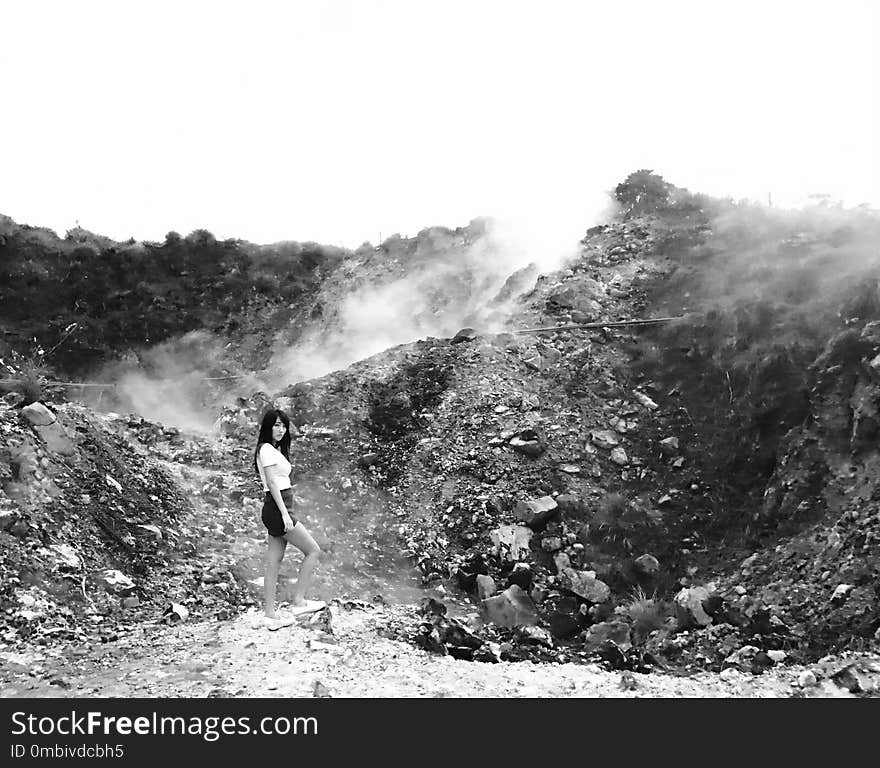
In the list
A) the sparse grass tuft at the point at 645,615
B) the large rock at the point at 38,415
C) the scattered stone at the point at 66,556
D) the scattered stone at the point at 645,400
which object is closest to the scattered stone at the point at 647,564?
the sparse grass tuft at the point at 645,615

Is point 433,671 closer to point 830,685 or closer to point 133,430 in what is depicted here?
point 830,685

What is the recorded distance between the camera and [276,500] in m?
4.99

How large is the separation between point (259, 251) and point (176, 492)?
1859cm

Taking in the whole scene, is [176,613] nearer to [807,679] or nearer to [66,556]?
[66,556]

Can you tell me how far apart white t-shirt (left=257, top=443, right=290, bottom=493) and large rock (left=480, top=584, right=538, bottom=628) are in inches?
127

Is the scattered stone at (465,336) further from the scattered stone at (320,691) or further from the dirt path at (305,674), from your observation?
the scattered stone at (320,691)

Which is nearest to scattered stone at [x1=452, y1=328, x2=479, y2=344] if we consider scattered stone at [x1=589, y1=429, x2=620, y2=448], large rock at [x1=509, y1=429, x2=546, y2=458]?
large rock at [x1=509, y1=429, x2=546, y2=458]

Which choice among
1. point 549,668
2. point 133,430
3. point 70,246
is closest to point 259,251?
point 70,246

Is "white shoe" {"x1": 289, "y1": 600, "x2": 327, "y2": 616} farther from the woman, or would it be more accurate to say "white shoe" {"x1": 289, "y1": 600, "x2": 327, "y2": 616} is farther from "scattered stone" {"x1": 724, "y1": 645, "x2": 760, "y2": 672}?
"scattered stone" {"x1": 724, "y1": 645, "x2": 760, "y2": 672}

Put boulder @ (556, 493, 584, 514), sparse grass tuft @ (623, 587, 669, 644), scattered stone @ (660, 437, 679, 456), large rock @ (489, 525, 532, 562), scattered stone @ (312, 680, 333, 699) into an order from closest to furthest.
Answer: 1. scattered stone @ (312, 680, 333, 699)
2. sparse grass tuft @ (623, 587, 669, 644)
3. large rock @ (489, 525, 532, 562)
4. boulder @ (556, 493, 584, 514)
5. scattered stone @ (660, 437, 679, 456)

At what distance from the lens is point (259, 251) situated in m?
25.8

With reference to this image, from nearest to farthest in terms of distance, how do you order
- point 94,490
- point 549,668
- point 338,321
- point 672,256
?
point 549,668, point 94,490, point 672,256, point 338,321

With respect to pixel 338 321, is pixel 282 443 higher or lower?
lower

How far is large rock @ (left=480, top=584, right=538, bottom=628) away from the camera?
7191 millimetres
